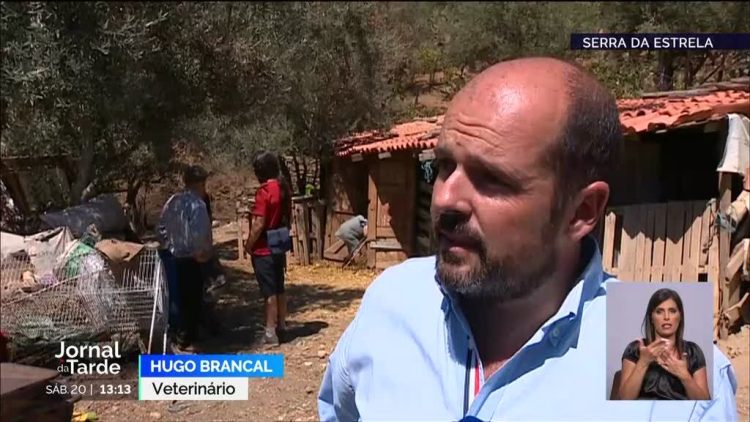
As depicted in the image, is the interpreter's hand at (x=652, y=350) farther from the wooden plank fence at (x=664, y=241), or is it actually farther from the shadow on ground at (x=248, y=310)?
the wooden plank fence at (x=664, y=241)

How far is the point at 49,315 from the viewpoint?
10.4ft

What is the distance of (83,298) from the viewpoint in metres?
3.28

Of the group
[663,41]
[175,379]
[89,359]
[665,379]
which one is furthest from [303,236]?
[665,379]

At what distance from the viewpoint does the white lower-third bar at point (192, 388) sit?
1991 millimetres

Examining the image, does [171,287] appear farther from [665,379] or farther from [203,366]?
[665,379]

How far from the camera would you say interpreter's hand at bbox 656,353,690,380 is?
0.94m

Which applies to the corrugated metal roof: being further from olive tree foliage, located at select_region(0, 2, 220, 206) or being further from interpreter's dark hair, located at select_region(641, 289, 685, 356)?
interpreter's dark hair, located at select_region(641, 289, 685, 356)

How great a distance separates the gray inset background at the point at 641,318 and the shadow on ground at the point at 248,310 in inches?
101

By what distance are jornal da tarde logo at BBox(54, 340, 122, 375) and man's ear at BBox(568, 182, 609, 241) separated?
1961mm

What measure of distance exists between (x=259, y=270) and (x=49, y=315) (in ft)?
3.38

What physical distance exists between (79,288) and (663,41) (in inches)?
101

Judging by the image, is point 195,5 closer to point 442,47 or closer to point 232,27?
point 232,27

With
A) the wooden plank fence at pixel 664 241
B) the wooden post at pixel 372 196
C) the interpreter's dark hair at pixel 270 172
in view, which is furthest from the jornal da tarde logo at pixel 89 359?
the wooden plank fence at pixel 664 241

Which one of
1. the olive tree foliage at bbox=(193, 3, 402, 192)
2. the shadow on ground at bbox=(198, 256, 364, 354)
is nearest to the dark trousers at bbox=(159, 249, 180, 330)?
the shadow on ground at bbox=(198, 256, 364, 354)
